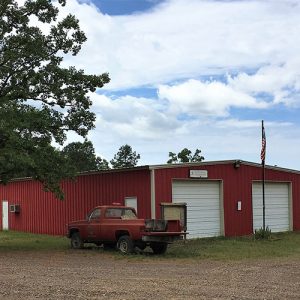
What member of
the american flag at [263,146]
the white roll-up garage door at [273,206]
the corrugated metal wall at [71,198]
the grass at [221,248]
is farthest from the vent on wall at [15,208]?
the american flag at [263,146]

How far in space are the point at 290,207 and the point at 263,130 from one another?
7.32 metres

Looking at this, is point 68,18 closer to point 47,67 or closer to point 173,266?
point 47,67

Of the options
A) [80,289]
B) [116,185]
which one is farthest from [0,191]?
[80,289]

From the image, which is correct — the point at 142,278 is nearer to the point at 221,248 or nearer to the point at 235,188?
the point at 221,248

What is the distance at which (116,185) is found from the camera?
1008 inches

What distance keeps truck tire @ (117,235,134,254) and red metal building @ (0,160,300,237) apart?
4.73 meters

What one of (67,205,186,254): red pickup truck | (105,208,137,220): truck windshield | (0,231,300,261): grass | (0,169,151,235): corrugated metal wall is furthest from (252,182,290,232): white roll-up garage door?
(67,205,186,254): red pickup truck

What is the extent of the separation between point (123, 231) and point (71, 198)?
10.4m

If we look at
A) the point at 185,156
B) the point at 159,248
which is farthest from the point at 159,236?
the point at 185,156

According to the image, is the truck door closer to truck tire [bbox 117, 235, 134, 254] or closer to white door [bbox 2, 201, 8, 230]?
truck tire [bbox 117, 235, 134, 254]

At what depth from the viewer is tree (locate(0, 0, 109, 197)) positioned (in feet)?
63.6

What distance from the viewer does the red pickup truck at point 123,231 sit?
59.4 feet

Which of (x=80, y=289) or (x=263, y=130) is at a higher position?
(x=263, y=130)

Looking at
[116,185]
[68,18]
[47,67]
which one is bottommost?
[116,185]
